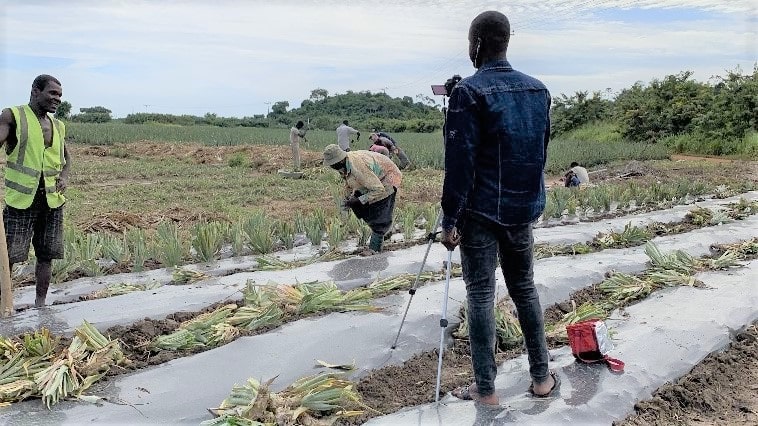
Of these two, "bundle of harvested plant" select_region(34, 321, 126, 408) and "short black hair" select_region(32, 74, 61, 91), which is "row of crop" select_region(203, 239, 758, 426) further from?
"short black hair" select_region(32, 74, 61, 91)

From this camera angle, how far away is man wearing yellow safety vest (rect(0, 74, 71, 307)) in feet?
13.8

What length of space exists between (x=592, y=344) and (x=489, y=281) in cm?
92

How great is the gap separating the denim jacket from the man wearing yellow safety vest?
2.85m

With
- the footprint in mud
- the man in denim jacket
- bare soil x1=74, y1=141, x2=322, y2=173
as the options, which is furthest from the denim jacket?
bare soil x1=74, y1=141, x2=322, y2=173

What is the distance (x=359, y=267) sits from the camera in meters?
5.49

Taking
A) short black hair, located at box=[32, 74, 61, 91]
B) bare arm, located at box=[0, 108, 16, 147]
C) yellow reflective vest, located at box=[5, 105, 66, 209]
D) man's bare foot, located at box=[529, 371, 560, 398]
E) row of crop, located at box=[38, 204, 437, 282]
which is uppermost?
short black hair, located at box=[32, 74, 61, 91]

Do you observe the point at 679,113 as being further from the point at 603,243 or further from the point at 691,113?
the point at 603,243

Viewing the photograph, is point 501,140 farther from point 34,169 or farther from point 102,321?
point 34,169

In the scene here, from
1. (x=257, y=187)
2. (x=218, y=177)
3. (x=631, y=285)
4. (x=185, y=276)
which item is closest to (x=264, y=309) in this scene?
→ (x=185, y=276)

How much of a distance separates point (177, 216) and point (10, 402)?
6.08 m

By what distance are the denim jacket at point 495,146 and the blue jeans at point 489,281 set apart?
3.0 inches

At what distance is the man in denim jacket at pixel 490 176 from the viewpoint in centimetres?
274

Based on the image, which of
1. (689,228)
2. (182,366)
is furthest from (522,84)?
(689,228)

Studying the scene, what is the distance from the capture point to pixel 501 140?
110 inches
